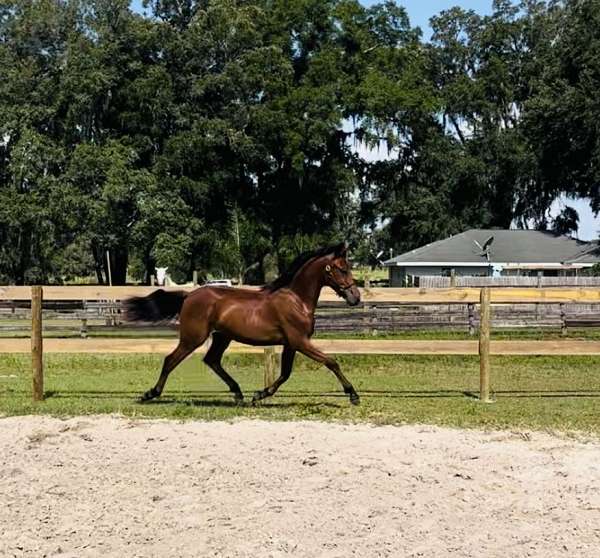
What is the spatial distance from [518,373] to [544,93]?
3213cm

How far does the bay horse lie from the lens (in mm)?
9055

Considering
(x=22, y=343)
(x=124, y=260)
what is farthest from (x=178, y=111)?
(x=22, y=343)

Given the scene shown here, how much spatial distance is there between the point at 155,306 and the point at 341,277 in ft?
7.44

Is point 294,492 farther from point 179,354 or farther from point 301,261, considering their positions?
point 301,261

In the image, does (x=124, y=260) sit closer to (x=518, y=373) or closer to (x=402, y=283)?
(x=402, y=283)

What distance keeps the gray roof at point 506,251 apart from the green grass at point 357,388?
26.7 metres

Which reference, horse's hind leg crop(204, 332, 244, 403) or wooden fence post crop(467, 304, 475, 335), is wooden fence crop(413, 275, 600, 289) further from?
horse's hind leg crop(204, 332, 244, 403)

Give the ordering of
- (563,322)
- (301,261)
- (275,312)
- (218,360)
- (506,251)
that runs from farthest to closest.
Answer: (506,251) < (563,322) < (218,360) < (301,261) < (275,312)

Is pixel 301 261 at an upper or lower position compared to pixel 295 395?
upper

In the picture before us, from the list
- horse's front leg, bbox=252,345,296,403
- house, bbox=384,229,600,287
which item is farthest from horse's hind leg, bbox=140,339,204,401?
house, bbox=384,229,600,287

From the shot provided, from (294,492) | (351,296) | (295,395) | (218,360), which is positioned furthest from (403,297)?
(294,492)

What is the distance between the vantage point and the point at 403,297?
1067cm

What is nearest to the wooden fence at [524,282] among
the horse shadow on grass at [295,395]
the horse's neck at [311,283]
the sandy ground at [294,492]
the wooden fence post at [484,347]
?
the horse shadow on grass at [295,395]

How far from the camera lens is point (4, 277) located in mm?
41812
